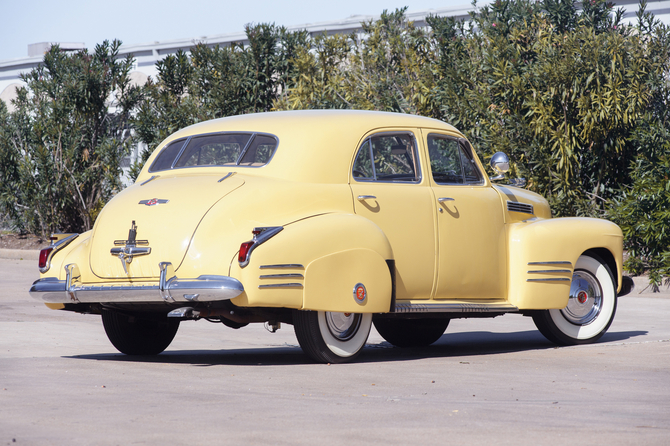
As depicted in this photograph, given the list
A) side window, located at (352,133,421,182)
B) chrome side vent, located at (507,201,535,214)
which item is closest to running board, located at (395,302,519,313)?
chrome side vent, located at (507,201,535,214)

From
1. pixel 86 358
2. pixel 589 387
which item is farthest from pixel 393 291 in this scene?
pixel 86 358

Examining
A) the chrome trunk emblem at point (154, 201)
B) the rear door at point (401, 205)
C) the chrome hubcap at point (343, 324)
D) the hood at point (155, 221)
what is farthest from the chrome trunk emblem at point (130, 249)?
the rear door at point (401, 205)

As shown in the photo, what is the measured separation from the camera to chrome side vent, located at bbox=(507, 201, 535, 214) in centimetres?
822

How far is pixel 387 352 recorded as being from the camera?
323 inches

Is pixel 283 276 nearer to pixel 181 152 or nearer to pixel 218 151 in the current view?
pixel 218 151

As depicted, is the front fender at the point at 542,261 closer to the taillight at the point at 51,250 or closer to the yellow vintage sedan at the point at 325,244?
the yellow vintage sedan at the point at 325,244

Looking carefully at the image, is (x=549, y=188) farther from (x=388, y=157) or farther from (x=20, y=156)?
(x=20, y=156)

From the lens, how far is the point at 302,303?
636 centimetres

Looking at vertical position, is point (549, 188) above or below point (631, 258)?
above

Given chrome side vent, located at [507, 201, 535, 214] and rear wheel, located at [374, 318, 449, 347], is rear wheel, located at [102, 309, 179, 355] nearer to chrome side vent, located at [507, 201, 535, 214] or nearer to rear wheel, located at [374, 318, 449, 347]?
rear wheel, located at [374, 318, 449, 347]

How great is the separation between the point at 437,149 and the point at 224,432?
4.30 meters

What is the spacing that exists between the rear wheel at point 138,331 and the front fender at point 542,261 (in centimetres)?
301

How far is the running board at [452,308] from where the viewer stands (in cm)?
714

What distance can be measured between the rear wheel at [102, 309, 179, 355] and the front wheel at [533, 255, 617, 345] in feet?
11.0
